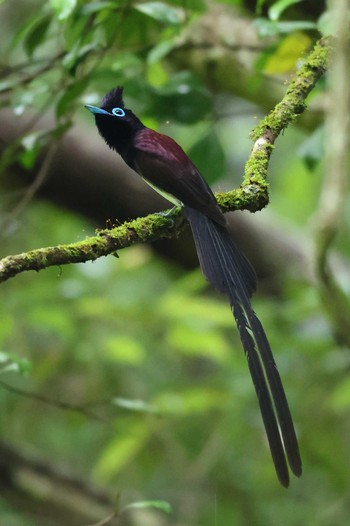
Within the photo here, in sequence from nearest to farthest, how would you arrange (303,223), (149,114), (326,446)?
(149,114) < (326,446) < (303,223)

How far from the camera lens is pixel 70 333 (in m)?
3.62

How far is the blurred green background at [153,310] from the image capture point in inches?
113

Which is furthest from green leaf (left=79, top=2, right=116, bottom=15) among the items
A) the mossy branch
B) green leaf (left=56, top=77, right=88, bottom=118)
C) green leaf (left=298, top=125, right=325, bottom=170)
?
green leaf (left=298, top=125, right=325, bottom=170)

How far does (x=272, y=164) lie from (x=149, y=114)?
132 inches

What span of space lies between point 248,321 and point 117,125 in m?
0.75

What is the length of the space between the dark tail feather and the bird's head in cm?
36

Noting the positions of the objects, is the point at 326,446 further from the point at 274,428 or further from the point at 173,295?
the point at 274,428

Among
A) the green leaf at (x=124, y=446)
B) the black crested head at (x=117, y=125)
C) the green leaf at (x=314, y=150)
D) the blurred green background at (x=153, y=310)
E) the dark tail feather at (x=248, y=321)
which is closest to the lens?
the dark tail feather at (x=248, y=321)

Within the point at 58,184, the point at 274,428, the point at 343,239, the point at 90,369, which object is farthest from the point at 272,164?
the point at 274,428

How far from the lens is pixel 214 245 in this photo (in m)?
2.16

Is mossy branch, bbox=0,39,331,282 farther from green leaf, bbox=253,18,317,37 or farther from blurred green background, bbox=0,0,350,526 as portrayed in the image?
blurred green background, bbox=0,0,350,526

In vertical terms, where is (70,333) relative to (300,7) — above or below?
below

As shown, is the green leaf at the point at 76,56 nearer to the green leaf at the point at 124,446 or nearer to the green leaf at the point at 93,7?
the green leaf at the point at 93,7

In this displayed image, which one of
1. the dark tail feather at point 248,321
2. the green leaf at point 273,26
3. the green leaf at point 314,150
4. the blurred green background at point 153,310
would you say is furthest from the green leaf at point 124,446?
the green leaf at point 273,26
